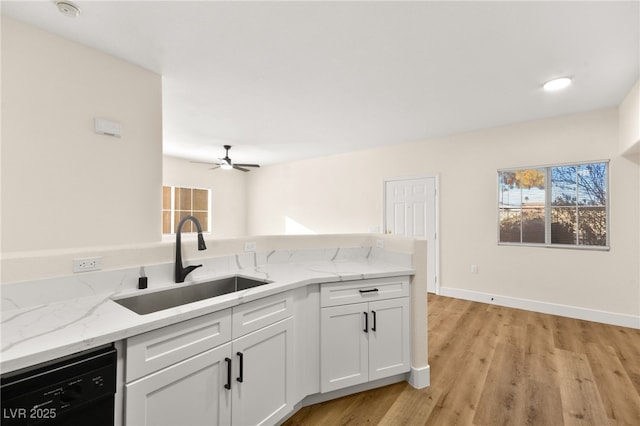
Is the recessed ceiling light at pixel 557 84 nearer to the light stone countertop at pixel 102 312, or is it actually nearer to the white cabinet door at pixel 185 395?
the light stone countertop at pixel 102 312

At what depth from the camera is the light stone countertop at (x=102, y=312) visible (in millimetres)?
970

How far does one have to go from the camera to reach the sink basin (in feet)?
5.46

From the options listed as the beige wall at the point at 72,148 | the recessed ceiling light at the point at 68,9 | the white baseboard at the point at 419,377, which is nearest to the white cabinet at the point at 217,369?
the white baseboard at the point at 419,377

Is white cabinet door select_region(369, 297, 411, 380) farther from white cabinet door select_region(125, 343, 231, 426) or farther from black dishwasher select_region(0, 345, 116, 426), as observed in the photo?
black dishwasher select_region(0, 345, 116, 426)

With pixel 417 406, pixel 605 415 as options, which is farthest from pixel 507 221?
pixel 417 406

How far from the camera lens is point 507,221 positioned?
4234 millimetres

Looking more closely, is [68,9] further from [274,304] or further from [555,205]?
[555,205]

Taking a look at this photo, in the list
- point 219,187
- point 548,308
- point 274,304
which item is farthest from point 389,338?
point 219,187

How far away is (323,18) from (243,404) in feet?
7.81

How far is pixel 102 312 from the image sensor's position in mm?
1291

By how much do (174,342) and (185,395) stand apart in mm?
249

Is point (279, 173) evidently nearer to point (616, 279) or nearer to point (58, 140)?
point (58, 140)

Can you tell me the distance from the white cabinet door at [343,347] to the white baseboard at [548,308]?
10.2 ft

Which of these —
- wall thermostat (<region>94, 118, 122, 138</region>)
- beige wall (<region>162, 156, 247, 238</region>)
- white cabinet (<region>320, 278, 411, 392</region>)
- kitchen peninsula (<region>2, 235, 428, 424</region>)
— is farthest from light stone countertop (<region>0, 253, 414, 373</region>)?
beige wall (<region>162, 156, 247, 238</region>)
